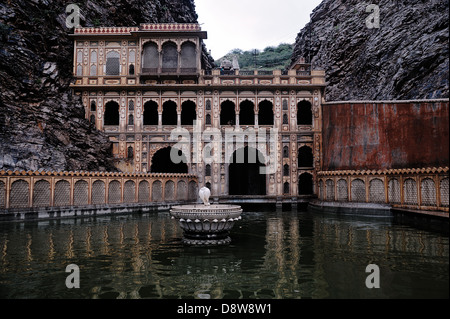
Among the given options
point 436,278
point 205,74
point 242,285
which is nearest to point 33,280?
point 242,285

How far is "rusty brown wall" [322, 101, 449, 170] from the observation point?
14688mm

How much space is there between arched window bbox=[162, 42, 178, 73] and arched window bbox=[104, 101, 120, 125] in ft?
17.7

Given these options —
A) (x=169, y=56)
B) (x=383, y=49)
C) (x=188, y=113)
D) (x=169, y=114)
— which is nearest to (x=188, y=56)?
(x=169, y=56)

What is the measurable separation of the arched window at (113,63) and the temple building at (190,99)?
8 centimetres

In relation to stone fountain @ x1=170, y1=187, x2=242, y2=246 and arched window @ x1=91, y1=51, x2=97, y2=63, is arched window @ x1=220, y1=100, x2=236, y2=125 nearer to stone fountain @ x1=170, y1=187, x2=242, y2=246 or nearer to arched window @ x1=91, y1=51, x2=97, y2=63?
arched window @ x1=91, y1=51, x2=97, y2=63

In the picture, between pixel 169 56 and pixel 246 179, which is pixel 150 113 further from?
pixel 246 179

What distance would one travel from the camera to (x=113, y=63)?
2445 centimetres

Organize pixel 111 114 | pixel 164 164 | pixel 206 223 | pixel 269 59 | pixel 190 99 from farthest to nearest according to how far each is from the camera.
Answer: pixel 269 59, pixel 164 164, pixel 111 114, pixel 190 99, pixel 206 223

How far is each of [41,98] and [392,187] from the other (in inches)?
879

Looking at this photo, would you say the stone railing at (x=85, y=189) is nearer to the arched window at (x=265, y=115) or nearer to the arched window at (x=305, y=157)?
the arched window at (x=265, y=115)

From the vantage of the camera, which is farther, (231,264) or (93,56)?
(93,56)

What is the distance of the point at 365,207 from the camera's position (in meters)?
15.7

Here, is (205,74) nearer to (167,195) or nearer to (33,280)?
(167,195)

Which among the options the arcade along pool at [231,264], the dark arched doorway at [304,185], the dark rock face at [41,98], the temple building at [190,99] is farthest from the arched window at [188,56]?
the arcade along pool at [231,264]
